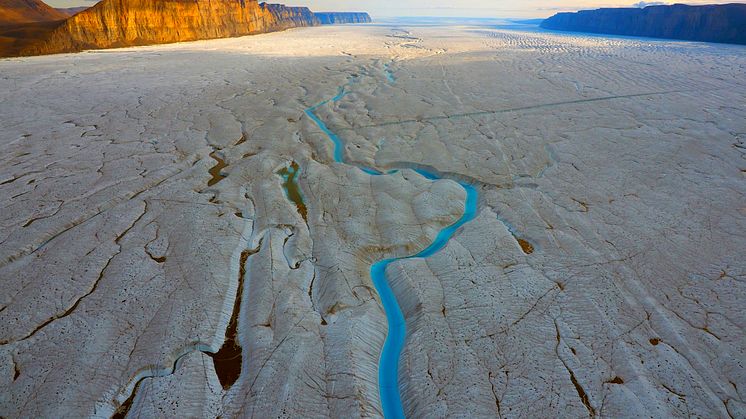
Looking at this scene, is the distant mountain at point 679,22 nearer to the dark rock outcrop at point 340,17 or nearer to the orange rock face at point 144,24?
the orange rock face at point 144,24

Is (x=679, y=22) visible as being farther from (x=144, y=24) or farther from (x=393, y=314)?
(x=144, y=24)

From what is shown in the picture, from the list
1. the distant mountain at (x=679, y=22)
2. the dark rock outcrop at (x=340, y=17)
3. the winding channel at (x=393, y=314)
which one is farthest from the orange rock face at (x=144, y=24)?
the dark rock outcrop at (x=340, y=17)

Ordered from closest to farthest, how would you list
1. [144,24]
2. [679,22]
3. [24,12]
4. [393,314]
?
1. [393,314]
2. [144,24]
3. [679,22]
4. [24,12]

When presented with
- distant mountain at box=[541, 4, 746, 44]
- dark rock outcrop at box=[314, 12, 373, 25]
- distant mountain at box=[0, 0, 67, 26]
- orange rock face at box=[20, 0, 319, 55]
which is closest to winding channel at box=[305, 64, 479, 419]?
orange rock face at box=[20, 0, 319, 55]

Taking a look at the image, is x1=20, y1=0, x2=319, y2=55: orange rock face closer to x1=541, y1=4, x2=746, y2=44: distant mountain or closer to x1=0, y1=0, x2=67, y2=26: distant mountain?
x1=0, y1=0, x2=67, y2=26: distant mountain

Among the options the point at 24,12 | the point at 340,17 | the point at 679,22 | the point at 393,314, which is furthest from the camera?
the point at 340,17

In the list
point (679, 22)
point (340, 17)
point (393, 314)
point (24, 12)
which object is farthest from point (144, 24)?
point (340, 17)

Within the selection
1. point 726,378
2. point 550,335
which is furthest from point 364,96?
point 726,378
